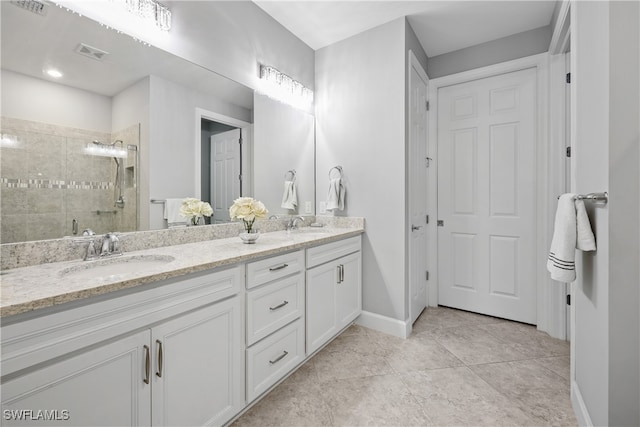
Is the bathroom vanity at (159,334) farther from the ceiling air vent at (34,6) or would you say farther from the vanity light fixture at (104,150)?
the ceiling air vent at (34,6)

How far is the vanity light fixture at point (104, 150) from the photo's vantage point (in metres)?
1.38

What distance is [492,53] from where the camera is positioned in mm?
2629

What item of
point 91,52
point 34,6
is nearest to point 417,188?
→ point 91,52

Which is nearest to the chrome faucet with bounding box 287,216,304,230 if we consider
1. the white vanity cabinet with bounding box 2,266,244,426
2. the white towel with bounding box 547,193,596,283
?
the white vanity cabinet with bounding box 2,266,244,426

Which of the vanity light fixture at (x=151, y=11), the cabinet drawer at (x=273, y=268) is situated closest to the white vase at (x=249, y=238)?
the cabinet drawer at (x=273, y=268)

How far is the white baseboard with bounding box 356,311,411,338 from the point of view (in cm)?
235

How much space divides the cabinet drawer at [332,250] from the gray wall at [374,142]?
17 centimetres

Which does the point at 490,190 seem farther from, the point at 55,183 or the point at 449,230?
the point at 55,183

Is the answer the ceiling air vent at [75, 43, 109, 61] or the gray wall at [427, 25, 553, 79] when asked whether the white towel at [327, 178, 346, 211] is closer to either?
the gray wall at [427, 25, 553, 79]

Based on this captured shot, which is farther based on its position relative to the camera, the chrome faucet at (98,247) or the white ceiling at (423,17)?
the white ceiling at (423,17)

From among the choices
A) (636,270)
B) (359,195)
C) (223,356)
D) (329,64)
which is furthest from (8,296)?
(329,64)

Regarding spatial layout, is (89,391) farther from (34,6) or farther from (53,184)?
(34,6)

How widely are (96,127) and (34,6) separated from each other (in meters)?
0.50

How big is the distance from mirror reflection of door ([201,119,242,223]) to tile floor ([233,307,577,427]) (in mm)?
1210
